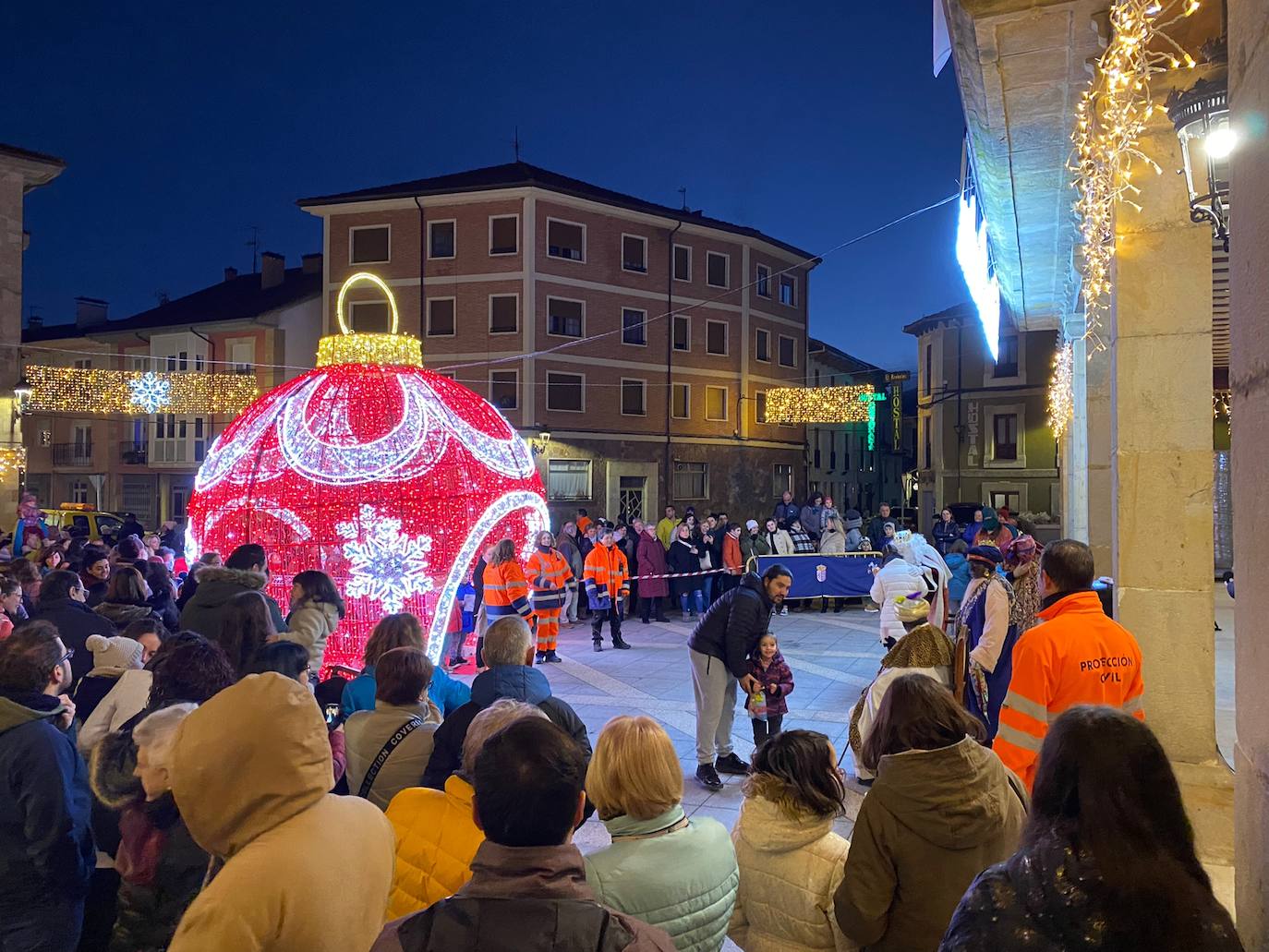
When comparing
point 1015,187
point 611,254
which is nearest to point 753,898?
point 1015,187

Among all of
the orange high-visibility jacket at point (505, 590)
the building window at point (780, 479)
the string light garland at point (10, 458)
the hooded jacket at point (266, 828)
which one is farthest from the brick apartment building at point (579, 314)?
the hooded jacket at point (266, 828)

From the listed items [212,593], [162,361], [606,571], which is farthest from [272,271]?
[212,593]

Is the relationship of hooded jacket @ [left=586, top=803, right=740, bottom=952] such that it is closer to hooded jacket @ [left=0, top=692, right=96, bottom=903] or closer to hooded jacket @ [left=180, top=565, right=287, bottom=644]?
hooded jacket @ [left=0, top=692, right=96, bottom=903]

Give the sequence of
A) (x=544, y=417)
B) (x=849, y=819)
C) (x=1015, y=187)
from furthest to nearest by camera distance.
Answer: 1. (x=544, y=417)
2. (x=1015, y=187)
3. (x=849, y=819)

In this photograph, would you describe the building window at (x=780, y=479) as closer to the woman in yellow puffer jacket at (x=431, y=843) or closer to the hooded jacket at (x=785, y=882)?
Answer: the hooded jacket at (x=785, y=882)

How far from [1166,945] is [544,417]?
2886 centimetres

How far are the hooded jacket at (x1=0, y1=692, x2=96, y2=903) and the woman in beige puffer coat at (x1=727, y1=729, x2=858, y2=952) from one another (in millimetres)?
2445

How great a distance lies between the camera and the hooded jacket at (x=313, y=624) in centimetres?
632

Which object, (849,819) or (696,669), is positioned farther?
(696,669)

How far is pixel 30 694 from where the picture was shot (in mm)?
3518

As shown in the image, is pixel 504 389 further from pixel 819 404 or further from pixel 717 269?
pixel 819 404

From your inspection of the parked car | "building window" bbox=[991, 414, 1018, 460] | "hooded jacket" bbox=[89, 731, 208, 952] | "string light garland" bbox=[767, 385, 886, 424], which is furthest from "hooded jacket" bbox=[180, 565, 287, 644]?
"building window" bbox=[991, 414, 1018, 460]

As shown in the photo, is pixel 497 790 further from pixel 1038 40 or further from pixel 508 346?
pixel 508 346

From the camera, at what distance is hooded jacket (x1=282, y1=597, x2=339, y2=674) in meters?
6.32
